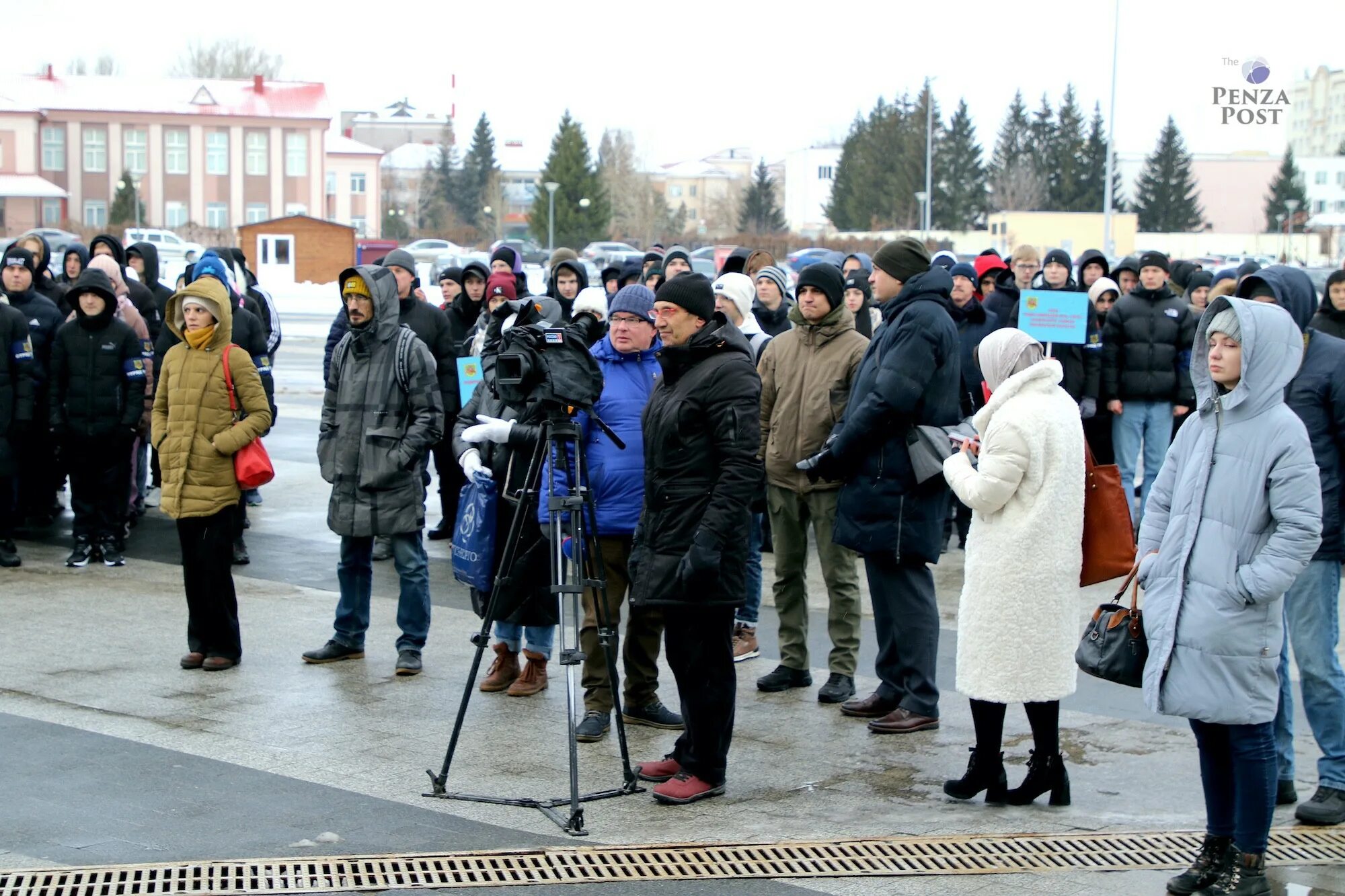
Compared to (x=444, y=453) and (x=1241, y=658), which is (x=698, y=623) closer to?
(x=1241, y=658)

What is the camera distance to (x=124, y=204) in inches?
3430

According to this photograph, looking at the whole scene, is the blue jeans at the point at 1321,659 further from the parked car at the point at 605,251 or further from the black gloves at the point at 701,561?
the parked car at the point at 605,251

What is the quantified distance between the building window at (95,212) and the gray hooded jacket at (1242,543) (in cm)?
9759

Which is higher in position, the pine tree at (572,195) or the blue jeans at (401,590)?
the pine tree at (572,195)

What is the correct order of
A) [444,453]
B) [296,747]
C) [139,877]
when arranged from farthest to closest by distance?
[444,453], [296,747], [139,877]

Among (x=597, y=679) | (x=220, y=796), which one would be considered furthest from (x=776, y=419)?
(x=220, y=796)

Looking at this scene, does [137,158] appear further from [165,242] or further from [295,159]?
[165,242]

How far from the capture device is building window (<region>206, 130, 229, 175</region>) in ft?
315

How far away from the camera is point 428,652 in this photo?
846 centimetres

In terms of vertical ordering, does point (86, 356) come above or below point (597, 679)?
above

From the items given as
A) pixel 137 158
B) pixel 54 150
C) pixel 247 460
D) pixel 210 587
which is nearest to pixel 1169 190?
pixel 137 158

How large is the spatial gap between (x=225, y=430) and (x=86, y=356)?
8.95ft

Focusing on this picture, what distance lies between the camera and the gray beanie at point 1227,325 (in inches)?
204

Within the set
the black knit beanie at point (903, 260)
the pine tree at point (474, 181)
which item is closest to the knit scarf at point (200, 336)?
the black knit beanie at point (903, 260)
